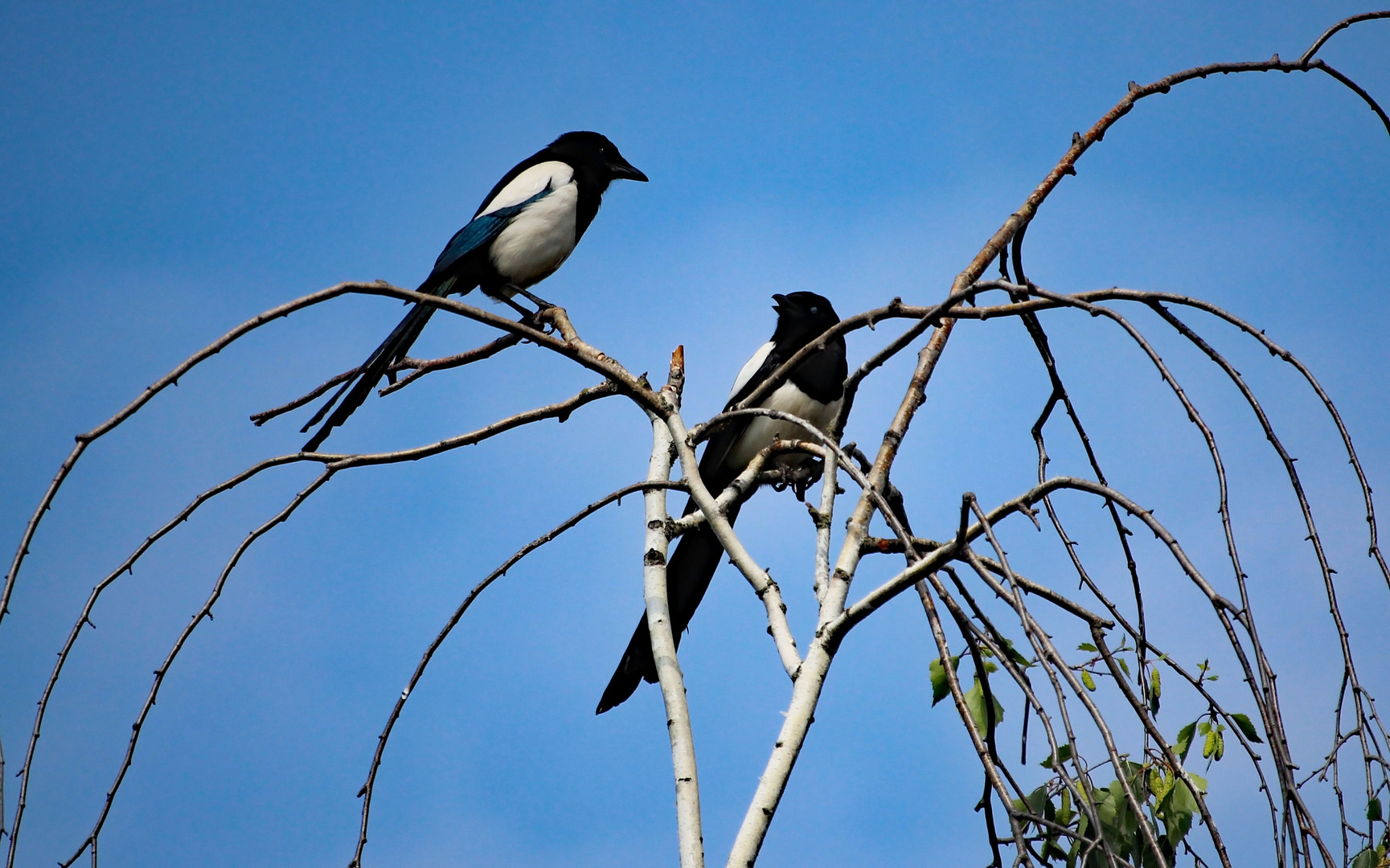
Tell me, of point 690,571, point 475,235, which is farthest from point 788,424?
point 475,235

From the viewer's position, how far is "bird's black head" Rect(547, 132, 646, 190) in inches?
155

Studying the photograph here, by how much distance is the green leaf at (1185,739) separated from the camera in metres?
1.99

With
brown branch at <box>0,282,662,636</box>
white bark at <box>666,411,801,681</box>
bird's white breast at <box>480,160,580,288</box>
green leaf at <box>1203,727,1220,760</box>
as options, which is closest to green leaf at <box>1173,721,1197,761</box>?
green leaf at <box>1203,727,1220,760</box>

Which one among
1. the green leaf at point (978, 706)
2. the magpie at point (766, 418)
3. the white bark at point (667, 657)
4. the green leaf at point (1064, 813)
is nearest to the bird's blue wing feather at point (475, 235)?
the magpie at point (766, 418)

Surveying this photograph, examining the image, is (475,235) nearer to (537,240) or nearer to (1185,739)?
(537,240)

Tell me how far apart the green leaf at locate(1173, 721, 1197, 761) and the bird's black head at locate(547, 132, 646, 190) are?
2.67 meters

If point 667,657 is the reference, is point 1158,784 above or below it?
below

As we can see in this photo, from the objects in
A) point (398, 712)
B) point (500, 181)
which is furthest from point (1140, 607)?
point (500, 181)

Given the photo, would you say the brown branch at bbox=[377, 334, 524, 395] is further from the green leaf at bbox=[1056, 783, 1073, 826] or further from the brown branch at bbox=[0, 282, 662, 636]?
the green leaf at bbox=[1056, 783, 1073, 826]

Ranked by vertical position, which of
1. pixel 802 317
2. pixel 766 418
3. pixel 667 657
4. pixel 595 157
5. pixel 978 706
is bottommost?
pixel 978 706

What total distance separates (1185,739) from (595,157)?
2791mm

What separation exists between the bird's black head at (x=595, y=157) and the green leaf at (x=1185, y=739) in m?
2.67

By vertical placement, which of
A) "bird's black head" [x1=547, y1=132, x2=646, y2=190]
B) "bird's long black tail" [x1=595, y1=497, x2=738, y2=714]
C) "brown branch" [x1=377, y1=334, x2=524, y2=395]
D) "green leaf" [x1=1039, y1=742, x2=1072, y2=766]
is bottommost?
"green leaf" [x1=1039, y1=742, x2=1072, y2=766]

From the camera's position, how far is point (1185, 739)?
201cm
